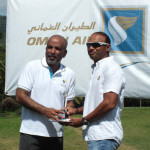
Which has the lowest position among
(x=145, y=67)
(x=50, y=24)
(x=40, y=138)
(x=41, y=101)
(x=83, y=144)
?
(x=83, y=144)

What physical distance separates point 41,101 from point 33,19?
164 centimetres

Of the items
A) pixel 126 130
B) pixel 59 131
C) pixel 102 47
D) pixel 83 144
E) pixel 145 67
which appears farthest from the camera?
pixel 126 130

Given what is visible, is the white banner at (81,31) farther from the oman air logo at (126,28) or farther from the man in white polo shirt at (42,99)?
the man in white polo shirt at (42,99)

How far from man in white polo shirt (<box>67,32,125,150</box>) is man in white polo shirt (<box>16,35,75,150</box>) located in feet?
0.94

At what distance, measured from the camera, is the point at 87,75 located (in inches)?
181

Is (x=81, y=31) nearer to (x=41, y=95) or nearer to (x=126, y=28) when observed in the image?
(x=126, y=28)

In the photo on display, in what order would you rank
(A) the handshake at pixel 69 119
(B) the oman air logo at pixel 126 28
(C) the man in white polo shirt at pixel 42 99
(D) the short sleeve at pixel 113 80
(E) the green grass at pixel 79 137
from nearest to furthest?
(D) the short sleeve at pixel 113 80 < (A) the handshake at pixel 69 119 < (C) the man in white polo shirt at pixel 42 99 < (B) the oman air logo at pixel 126 28 < (E) the green grass at pixel 79 137

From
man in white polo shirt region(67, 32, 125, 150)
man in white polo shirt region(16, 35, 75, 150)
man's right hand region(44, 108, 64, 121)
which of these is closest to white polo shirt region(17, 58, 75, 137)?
man in white polo shirt region(16, 35, 75, 150)

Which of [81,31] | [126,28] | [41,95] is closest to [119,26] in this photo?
[126,28]

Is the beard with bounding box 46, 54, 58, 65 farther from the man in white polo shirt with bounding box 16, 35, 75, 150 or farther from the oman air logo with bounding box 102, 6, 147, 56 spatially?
the oman air logo with bounding box 102, 6, 147, 56

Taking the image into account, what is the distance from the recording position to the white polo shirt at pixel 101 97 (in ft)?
9.39

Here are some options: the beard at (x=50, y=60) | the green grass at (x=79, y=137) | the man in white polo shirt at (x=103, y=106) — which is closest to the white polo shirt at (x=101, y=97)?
Result: the man in white polo shirt at (x=103, y=106)

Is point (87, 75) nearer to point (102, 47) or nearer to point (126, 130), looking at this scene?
point (102, 47)

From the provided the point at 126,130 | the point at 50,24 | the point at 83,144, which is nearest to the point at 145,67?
the point at 50,24
